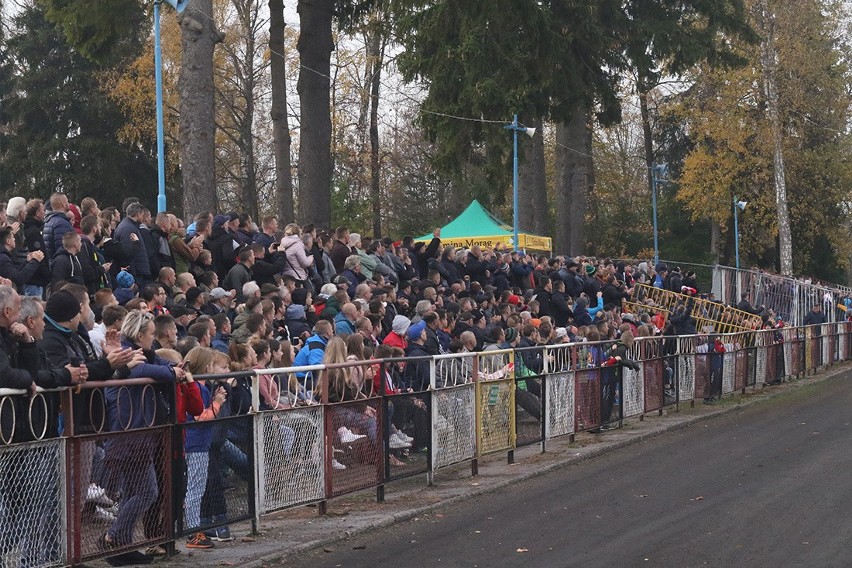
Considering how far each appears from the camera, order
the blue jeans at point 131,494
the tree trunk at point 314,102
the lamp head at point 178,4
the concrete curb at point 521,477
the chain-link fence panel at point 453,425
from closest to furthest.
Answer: the blue jeans at point 131,494 → the concrete curb at point 521,477 → the chain-link fence panel at point 453,425 → the lamp head at point 178,4 → the tree trunk at point 314,102

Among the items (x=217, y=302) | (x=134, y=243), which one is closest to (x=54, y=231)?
(x=134, y=243)

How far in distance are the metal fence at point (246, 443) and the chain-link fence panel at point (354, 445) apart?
0.02m

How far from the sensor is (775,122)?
2057 inches

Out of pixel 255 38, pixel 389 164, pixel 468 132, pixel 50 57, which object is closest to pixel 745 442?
pixel 468 132

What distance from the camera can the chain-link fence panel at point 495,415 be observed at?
14477 millimetres

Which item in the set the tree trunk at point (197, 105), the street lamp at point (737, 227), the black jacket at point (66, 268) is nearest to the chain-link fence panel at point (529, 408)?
the black jacket at point (66, 268)

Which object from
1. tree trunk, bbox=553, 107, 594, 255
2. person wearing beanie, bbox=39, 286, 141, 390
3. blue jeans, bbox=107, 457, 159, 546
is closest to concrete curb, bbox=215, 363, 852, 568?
blue jeans, bbox=107, 457, 159, 546

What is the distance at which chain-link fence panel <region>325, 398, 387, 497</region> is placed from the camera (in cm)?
1116

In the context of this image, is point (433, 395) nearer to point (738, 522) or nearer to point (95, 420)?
point (738, 522)

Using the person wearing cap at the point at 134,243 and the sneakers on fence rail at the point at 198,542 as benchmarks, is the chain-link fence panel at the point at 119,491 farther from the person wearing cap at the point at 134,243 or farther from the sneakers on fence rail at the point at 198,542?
the person wearing cap at the point at 134,243

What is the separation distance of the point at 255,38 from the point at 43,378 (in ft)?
153

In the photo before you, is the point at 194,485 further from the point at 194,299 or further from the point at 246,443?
the point at 194,299

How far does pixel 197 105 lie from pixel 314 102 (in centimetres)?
837

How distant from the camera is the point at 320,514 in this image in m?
11.4
